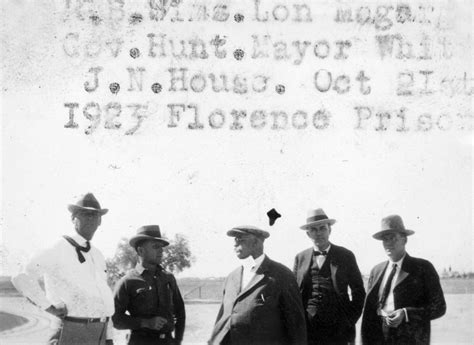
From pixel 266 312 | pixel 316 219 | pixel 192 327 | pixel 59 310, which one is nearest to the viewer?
pixel 59 310

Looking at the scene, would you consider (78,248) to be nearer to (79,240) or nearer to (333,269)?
(79,240)

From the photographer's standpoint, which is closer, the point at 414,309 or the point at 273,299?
the point at 273,299

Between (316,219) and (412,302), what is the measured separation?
1.20m

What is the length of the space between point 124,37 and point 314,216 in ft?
9.07

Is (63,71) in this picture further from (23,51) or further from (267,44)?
(267,44)

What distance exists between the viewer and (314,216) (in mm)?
6242

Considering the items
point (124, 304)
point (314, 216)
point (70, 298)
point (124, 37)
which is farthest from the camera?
point (124, 37)

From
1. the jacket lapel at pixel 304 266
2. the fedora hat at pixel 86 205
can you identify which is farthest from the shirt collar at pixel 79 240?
the jacket lapel at pixel 304 266

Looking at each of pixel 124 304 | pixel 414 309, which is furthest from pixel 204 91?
pixel 414 309

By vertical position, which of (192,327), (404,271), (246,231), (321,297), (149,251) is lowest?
(192,327)

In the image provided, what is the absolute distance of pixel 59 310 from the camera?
5086mm

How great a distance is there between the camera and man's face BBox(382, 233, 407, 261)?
6.02m

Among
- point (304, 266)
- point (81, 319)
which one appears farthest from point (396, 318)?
point (81, 319)

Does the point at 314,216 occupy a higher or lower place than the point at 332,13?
lower
